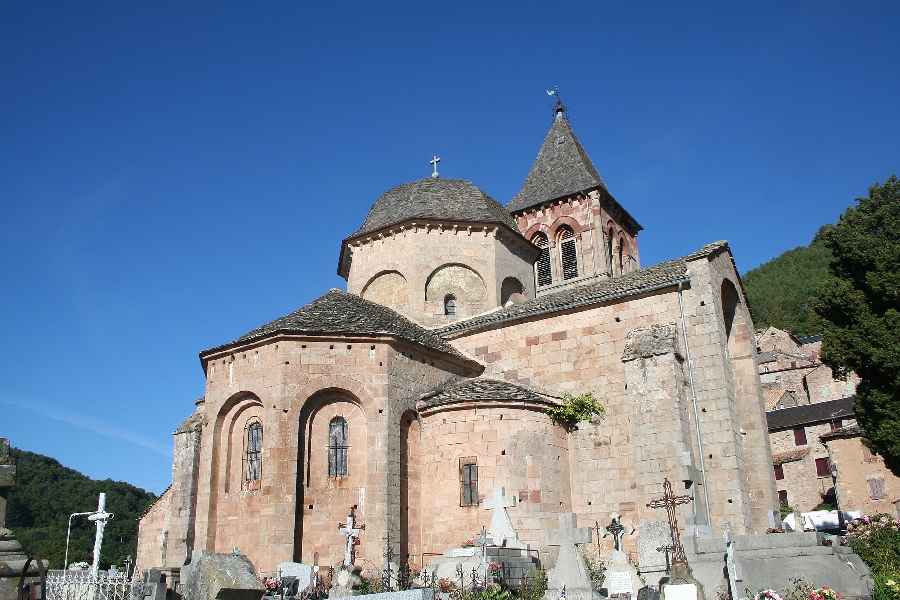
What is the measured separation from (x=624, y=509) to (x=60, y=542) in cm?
4981

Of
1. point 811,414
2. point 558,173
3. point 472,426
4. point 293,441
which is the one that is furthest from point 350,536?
point 811,414

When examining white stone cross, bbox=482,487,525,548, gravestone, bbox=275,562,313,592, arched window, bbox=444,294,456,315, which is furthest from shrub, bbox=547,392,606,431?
gravestone, bbox=275,562,313,592

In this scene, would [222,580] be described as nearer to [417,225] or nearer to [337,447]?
[337,447]

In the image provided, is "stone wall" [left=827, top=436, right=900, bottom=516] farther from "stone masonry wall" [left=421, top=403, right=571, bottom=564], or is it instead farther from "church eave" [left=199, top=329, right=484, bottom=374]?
"church eave" [left=199, top=329, right=484, bottom=374]

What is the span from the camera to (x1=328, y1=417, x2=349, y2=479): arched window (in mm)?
16938

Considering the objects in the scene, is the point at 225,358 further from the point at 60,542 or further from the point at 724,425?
the point at 60,542

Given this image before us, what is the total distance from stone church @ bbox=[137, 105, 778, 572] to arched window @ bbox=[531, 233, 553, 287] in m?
10.5

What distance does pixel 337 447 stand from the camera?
56.2 ft

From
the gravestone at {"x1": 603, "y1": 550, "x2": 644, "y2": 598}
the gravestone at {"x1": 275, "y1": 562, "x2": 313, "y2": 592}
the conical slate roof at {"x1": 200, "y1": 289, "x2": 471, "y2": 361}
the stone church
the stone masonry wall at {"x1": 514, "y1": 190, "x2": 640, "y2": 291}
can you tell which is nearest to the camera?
the gravestone at {"x1": 603, "y1": 550, "x2": 644, "y2": 598}

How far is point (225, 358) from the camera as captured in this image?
18.4 meters

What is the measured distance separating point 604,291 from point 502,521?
279 inches

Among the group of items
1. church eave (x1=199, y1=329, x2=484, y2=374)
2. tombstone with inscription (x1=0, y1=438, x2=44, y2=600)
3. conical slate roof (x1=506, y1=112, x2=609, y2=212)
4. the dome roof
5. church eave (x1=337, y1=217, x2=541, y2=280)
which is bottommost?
tombstone with inscription (x1=0, y1=438, x2=44, y2=600)

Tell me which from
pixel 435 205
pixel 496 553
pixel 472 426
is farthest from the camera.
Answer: pixel 435 205

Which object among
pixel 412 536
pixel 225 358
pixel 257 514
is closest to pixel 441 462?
pixel 412 536
